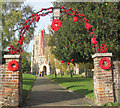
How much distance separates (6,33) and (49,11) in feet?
37.5

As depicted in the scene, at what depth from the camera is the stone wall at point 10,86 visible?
8.20 metres

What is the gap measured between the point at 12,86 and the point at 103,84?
168 inches

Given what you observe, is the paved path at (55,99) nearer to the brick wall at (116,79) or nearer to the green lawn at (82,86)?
the green lawn at (82,86)

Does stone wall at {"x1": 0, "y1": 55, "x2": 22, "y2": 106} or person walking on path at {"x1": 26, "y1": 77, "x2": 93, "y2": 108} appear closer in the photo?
stone wall at {"x1": 0, "y1": 55, "x2": 22, "y2": 106}

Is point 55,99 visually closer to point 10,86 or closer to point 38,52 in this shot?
point 10,86

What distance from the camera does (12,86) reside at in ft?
27.3

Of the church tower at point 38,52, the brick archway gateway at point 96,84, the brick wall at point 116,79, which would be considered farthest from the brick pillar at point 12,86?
the church tower at point 38,52

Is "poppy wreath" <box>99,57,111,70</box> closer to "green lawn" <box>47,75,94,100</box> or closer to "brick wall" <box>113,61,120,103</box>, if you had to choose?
"brick wall" <box>113,61,120,103</box>

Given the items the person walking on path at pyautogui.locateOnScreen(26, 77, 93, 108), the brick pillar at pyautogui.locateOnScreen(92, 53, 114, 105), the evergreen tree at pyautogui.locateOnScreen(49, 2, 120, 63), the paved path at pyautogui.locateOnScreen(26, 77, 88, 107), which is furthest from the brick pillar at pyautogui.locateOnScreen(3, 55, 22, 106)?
the evergreen tree at pyautogui.locateOnScreen(49, 2, 120, 63)

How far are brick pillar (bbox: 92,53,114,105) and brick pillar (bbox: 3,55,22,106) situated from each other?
3712 millimetres

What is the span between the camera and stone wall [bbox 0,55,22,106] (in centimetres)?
820

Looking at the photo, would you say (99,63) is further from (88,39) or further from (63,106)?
(88,39)

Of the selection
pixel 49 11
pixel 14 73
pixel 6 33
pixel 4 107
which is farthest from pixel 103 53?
pixel 6 33

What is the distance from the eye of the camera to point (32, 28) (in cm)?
2339
